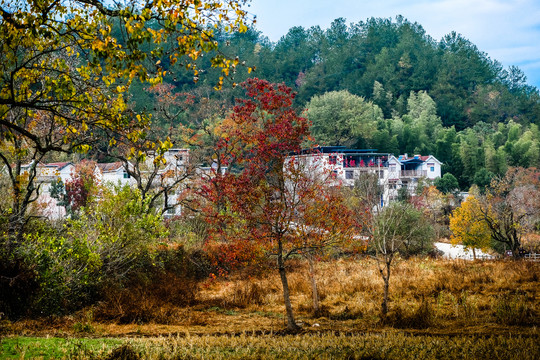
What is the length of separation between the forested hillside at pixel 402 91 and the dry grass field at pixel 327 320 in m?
40.6

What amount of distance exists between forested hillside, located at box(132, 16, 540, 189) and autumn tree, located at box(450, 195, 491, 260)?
28837mm

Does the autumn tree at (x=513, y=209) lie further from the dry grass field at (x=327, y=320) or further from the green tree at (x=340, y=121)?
the green tree at (x=340, y=121)

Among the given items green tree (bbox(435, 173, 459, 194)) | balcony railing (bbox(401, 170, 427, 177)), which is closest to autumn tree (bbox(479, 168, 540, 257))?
green tree (bbox(435, 173, 459, 194))

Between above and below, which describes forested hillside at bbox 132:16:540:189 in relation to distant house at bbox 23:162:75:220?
above

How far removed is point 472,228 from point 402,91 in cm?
6343

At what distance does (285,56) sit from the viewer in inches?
3460

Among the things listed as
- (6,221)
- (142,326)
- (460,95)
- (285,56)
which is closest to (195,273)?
(142,326)

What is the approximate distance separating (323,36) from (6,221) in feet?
318

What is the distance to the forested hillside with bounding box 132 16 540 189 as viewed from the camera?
63.0 metres

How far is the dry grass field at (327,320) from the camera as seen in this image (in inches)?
267

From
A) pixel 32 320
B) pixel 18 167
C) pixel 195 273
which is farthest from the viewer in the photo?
pixel 195 273

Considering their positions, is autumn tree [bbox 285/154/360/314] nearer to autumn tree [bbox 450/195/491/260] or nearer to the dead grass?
the dead grass

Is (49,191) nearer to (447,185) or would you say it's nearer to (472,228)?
(472,228)

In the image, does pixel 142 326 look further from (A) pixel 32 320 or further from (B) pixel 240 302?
(B) pixel 240 302
